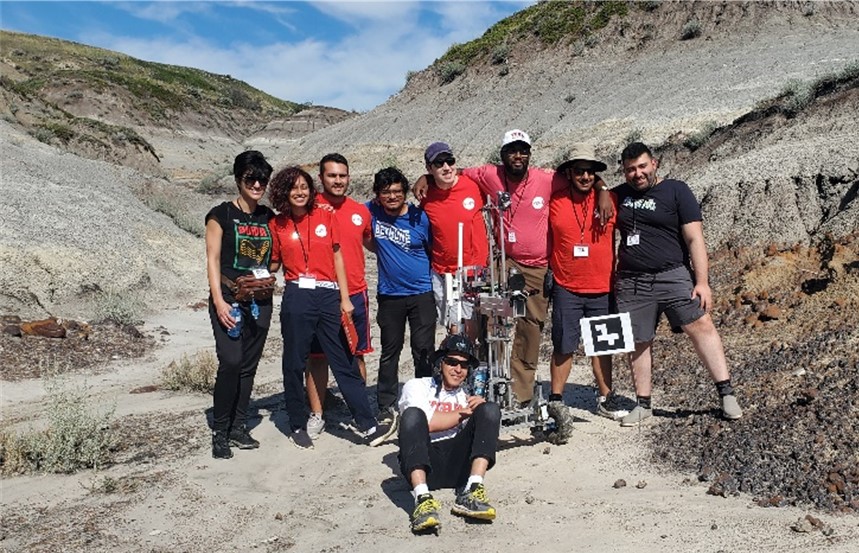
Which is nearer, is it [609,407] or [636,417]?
[636,417]

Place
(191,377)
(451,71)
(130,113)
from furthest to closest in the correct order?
(130,113) → (451,71) → (191,377)

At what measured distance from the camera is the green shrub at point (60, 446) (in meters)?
5.83

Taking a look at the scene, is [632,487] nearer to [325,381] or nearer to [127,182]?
[325,381]

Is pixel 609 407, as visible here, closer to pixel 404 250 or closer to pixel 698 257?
pixel 698 257

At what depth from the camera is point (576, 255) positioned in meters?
5.89

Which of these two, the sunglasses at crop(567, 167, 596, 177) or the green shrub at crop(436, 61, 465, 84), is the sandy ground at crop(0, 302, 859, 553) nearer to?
the sunglasses at crop(567, 167, 596, 177)

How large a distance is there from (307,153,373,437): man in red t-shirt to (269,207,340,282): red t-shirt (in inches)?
6.3

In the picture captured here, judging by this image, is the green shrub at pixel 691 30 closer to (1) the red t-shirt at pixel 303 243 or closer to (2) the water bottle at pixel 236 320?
(1) the red t-shirt at pixel 303 243

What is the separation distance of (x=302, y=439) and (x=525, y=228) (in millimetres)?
2400

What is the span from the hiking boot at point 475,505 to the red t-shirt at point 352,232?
2.22 meters

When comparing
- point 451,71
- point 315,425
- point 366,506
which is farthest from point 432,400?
point 451,71

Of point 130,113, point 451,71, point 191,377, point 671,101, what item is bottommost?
point 191,377

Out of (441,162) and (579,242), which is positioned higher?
(441,162)

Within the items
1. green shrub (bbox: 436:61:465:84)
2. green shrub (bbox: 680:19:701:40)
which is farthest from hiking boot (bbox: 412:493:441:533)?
green shrub (bbox: 436:61:465:84)
